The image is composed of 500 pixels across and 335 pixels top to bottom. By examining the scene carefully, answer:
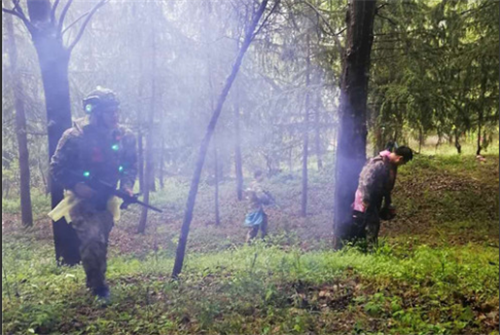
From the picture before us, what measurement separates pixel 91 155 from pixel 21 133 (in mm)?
4827

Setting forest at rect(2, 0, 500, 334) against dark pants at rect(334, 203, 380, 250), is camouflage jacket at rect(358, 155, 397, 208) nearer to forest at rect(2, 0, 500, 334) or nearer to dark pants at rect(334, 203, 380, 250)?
forest at rect(2, 0, 500, 334)

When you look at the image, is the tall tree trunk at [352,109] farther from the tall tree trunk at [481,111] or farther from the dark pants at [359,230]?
the tall tree trunk at [481,111]

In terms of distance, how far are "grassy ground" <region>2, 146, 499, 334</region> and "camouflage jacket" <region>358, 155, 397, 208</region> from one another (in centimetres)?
12

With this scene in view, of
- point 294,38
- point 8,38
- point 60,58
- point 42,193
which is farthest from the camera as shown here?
point 8,38

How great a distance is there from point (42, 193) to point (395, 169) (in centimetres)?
578

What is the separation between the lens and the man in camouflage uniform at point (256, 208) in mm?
5512

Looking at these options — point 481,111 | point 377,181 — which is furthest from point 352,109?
point 481,111

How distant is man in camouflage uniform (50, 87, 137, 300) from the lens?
363cm

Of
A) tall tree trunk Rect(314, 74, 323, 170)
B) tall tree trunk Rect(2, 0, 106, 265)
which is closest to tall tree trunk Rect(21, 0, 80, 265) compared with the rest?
tall tree trunk Rect(2, 0, 106, 265)

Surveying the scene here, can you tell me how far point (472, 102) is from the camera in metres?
3.17

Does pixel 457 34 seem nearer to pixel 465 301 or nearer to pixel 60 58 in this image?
pixel 465 301

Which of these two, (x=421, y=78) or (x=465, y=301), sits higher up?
(x=421, y=78)

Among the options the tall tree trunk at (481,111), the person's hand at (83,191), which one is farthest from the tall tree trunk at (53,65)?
the tall tree trunk at (481,111)

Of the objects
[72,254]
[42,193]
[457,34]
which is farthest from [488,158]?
[42,193]
